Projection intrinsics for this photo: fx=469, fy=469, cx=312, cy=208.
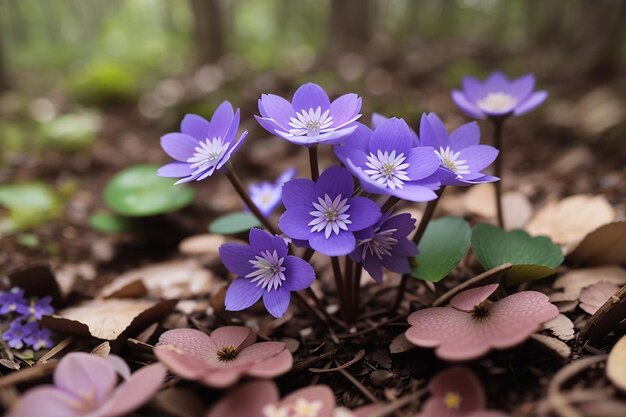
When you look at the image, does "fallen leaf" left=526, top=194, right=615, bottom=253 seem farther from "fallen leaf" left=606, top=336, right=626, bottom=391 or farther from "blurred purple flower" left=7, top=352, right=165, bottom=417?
"blurred purple flower" left=7, top=352, right=165, bottom=417

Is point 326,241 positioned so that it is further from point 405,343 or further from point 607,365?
point 607,365

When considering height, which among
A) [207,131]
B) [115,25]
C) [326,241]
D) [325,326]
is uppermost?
[115,25]

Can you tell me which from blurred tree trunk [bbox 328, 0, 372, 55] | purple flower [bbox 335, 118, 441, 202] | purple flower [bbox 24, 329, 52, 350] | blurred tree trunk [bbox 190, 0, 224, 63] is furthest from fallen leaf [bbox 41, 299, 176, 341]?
blurred tree trunk [bbox 328, 0, 372, 55]

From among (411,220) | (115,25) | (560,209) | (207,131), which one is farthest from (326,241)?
(115,25)

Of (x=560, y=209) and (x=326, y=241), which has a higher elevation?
(x=326, y=241)

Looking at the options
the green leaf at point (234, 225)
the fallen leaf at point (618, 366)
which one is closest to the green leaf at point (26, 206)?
the green leaf at point (234, 225)

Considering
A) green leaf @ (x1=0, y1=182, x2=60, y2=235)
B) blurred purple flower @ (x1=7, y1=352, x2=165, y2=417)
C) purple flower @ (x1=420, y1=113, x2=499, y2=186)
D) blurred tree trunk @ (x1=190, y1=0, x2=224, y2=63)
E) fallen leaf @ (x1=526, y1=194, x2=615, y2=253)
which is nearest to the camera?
blurred purple flower @ (x1=7, y1=352, x2=165, y2=417)

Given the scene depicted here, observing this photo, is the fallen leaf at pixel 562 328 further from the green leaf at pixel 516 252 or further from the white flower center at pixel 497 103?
the white flower center at pixel 497 103
